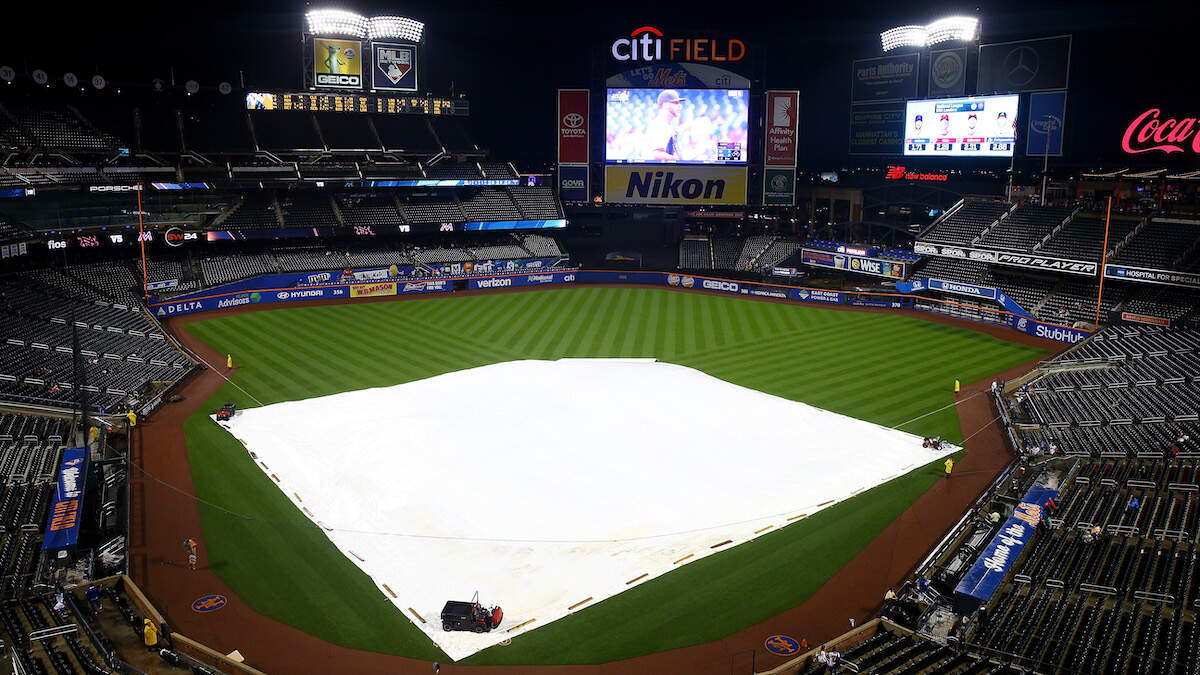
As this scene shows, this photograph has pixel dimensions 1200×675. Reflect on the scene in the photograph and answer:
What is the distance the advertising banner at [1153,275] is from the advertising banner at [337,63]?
5174 cm

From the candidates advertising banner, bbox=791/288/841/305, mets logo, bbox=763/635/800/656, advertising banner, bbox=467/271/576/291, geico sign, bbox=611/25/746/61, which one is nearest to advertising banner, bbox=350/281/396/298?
advertising banner, bbox=467/271/576/291

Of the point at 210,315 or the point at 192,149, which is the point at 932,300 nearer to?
the point at 210,315

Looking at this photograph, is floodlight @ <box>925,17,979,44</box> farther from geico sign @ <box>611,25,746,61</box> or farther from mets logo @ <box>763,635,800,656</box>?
mets logo @ <box>763,635,800,656</box>

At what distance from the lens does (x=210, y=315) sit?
4822 cm

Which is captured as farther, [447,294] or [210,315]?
[447,294]

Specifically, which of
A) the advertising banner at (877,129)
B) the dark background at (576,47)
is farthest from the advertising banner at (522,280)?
the advertising banner at (877,129)

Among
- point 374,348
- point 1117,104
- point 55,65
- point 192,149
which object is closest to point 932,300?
point 1117,104

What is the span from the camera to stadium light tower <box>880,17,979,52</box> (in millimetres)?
51500

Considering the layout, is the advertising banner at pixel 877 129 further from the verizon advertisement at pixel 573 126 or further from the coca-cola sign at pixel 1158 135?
the verizon advertisement at pixel 573 126

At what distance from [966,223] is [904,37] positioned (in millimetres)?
13991

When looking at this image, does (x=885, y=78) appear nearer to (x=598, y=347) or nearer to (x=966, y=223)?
(x=966, y=223)

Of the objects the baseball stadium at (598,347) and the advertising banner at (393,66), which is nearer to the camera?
the baseball stadium at (598,347)

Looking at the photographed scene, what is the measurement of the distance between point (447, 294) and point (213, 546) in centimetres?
3680

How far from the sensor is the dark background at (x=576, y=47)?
45906 millimetres
